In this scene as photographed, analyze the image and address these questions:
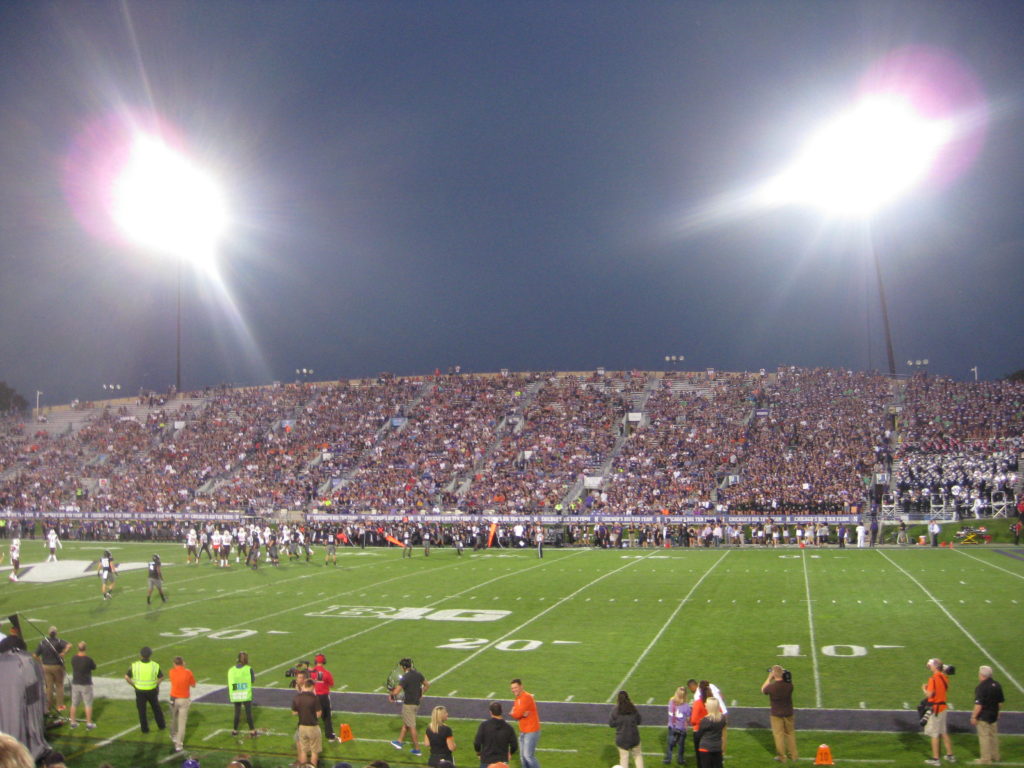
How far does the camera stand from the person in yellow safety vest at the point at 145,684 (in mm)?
13781

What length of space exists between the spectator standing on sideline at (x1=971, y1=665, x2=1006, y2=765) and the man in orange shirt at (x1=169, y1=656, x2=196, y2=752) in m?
10.5

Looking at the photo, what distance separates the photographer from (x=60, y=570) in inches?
1337

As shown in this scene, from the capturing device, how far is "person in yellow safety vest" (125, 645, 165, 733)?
13.8m

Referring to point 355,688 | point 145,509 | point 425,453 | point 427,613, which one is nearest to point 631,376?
point 425,453

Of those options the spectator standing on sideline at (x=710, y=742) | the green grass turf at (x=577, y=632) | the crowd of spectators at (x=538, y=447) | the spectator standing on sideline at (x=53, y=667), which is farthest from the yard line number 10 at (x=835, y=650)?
Answer: the crowd of spectators at (x=538, y=447)

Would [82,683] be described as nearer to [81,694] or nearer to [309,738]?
[81,694]

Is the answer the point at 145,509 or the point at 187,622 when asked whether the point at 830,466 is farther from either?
the point at 145,509

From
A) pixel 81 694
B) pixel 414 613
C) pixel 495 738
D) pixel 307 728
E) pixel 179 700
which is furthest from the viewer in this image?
pixel 414 613

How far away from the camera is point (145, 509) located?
2221 inches

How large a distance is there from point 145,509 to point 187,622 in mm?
36947

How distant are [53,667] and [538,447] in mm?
43295

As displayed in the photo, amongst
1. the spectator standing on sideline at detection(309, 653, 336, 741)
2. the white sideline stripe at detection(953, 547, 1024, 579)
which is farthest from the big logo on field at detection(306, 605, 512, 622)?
the white sideline stripe at detection(953, 547, 1024, 579)

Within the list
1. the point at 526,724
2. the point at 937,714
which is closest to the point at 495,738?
the point at 526,724

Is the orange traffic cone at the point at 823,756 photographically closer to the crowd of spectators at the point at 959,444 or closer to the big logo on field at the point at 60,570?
the big logo on field at the point at 60,570
